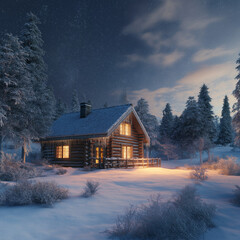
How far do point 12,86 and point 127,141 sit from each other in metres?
13.5

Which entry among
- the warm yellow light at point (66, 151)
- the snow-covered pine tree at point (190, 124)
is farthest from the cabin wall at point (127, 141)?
the snow-covered pine tree at point (190, 124)

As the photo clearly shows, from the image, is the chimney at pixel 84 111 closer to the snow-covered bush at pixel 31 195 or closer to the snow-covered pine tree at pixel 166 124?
the snow-covered bush at pixel 31 195

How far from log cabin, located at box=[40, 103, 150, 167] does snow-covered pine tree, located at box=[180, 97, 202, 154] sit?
43.5 feet

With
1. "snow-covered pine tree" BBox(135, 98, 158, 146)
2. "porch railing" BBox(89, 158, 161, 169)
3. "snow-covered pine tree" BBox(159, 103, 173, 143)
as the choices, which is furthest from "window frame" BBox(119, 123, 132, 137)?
"snow-covered pine tree" BBox(159, 103, 173, 143)

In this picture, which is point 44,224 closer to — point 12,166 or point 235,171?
point 12,166

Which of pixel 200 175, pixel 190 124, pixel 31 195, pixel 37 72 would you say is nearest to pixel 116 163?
pixel 200 175

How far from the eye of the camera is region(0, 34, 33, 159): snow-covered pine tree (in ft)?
49.0

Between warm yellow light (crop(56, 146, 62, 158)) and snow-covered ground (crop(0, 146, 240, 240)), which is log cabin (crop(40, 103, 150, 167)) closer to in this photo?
warm yellow light (crop(56, 146, 62, 158))

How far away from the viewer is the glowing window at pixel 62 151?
2406 cm

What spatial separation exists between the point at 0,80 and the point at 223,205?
48.0 ft

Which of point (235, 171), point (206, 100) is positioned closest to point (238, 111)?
point (235, 171)

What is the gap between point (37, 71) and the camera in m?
22.4

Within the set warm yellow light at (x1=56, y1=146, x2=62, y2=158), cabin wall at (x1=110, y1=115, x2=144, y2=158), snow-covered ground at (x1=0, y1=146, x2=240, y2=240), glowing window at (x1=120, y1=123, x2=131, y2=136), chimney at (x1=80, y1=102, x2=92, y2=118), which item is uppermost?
chimney at (x1=80, y1=102, x2=92, y2=118)

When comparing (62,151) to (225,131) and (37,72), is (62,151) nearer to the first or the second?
(37,72)
